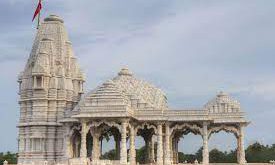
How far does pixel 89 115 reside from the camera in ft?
127

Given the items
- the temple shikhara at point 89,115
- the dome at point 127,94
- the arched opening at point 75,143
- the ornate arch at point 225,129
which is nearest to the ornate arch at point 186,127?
the temple shikhara at point 89,115

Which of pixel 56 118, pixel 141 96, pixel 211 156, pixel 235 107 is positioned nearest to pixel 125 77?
pixel 141 96

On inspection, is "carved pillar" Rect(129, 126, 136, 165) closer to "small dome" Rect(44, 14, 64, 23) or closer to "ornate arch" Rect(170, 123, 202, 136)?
"ornate arch" Rect(170, 123, 202, 136)

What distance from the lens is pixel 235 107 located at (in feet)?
136

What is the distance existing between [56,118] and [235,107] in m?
15.8

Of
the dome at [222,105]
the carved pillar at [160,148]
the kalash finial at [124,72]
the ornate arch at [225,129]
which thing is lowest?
the carved pillar at [160,148]

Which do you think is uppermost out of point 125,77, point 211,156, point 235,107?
point 125,77

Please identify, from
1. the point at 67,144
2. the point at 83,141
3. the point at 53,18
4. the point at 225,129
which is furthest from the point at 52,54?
the point at 225,129

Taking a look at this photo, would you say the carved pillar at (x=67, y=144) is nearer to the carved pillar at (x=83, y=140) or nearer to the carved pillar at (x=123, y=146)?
the carved pillar at (x=83, y=140)

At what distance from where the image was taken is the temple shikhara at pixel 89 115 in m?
39.3

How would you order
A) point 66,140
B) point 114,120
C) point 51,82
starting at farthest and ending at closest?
point 51,82 → point 66,140 → point 114,120

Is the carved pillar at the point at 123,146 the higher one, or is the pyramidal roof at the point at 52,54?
the pyramidal roof at the point at 52,54

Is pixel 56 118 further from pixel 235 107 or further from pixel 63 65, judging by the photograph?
pixel 235 107

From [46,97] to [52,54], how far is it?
430 cm
